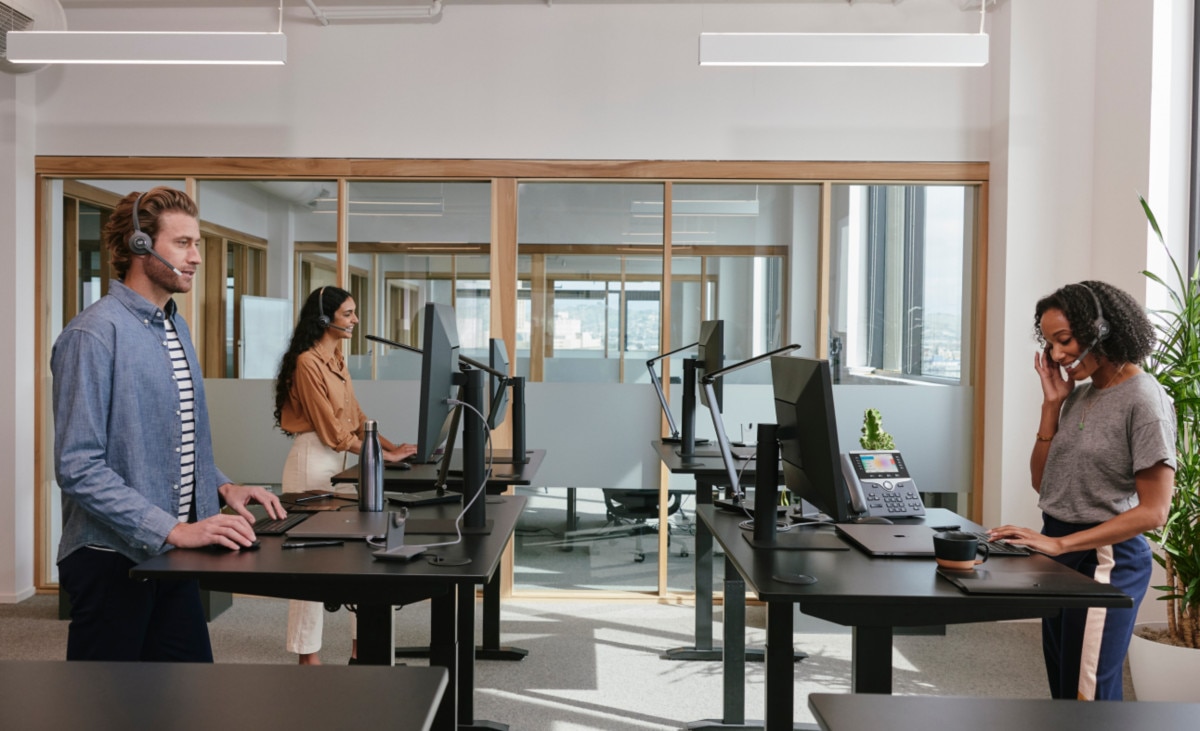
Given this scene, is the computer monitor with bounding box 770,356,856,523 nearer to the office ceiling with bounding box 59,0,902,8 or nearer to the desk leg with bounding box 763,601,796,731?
the desk leg with bounding box 763,601,796,731

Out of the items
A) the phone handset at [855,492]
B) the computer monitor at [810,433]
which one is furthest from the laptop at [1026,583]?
the phone handset at [855,492]

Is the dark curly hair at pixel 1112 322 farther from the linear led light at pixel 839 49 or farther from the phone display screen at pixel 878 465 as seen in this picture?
the linear led light at pixel 839 49

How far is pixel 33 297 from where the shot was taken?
5.18 m

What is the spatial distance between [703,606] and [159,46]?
11.6ft

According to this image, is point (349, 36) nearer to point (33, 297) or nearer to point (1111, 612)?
point (33, 297)

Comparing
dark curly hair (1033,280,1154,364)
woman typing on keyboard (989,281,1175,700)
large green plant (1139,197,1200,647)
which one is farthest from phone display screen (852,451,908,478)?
large green plant (1139,197,1200,647)

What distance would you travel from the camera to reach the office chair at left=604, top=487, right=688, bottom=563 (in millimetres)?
5273

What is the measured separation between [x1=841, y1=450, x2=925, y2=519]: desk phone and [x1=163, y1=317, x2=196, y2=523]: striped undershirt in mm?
1882

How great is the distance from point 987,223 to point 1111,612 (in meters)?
3.09

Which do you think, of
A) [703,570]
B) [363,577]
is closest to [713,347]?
[703,570]

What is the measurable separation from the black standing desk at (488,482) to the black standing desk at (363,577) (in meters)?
0.20

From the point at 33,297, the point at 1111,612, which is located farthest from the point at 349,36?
the point at 1111,612

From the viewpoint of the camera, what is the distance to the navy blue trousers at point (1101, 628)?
8.04ft

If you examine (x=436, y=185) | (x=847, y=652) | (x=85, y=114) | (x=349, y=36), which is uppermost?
Result: (x=349, y=36)
